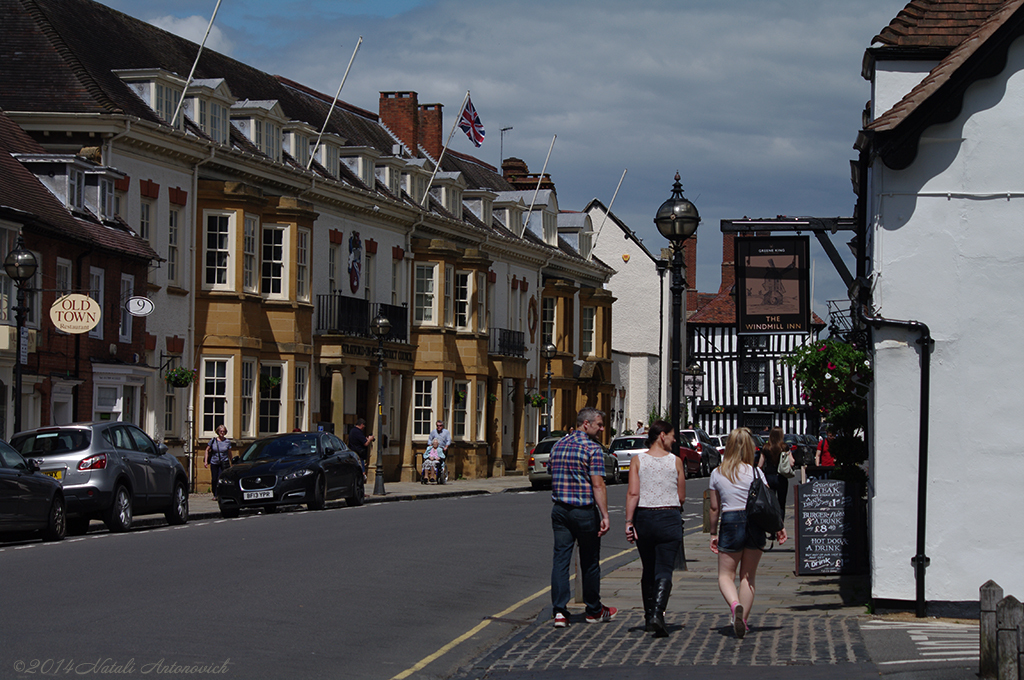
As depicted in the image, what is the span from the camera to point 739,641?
35.8 ft

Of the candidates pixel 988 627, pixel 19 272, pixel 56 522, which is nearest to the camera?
pixel 988 627

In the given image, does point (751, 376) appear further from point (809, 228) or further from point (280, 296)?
point (809, 228)

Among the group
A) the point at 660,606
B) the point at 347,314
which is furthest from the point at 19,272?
the point at 347,314

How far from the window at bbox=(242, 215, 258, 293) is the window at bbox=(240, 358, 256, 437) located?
1.91 metres

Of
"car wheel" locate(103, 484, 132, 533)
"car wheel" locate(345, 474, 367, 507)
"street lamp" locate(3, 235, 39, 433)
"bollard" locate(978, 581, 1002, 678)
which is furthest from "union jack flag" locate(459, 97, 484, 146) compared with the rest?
"bollard" locate(978, 581, 1002, 678)

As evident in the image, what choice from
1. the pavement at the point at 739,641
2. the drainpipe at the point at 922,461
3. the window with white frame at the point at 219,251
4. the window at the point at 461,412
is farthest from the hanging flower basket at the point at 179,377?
the drainpipe at the point at 922,461

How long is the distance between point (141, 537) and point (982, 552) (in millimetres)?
12254

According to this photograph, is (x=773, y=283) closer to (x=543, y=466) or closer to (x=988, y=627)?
(x=988, y=627)

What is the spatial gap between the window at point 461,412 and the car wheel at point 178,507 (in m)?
23.4

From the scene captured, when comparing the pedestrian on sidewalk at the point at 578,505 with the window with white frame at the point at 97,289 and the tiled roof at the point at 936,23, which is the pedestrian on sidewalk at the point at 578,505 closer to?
the tiled roof at the point at 936,23

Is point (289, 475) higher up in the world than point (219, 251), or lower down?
lower down

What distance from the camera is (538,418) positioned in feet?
181

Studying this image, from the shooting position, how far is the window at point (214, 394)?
34.1m

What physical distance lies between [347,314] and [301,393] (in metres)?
3.02
